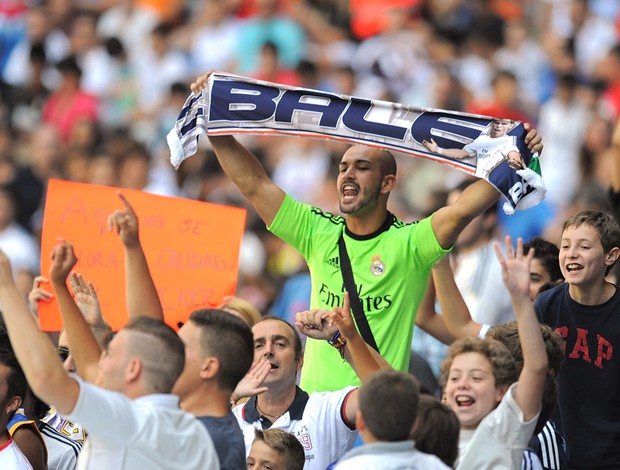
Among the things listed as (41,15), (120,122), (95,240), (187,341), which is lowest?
(187,341)

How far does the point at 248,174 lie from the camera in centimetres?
679

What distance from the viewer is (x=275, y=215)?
6.75m

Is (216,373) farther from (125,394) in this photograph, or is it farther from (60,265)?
(60,265)

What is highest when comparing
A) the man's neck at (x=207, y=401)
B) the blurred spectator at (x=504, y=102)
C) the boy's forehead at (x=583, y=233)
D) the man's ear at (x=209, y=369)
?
the blurred spectator at (x=504, y=102)

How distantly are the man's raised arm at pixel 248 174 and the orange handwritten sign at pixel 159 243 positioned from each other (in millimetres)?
506

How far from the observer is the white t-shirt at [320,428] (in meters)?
6.04

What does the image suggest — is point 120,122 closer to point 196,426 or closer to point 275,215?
point 275,215

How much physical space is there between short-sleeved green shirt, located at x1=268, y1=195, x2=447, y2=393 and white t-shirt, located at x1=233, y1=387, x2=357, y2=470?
1.23ft

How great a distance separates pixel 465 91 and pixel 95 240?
7.57 m

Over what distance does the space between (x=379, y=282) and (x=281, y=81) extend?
28.5 ft

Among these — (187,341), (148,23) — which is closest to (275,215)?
(187,341)

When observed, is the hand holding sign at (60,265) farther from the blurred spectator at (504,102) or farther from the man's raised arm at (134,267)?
the blurred spectator at (504,102)

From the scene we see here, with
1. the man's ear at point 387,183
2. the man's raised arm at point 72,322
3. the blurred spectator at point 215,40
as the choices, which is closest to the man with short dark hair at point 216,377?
the man's raised arm at point 72,322

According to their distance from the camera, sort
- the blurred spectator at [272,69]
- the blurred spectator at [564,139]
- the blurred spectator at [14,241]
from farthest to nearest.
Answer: the blurred spectator at [272,69] < the blurred spectator at [564,139] < the blurred spectator at [14,241]
